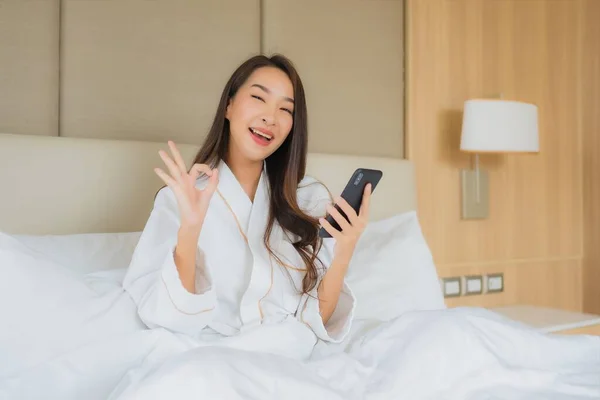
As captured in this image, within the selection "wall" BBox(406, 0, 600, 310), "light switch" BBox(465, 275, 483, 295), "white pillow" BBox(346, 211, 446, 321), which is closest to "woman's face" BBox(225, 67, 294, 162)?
"white pillow" BBox(346, 211, 446, 321)

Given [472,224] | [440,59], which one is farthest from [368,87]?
[472,224]

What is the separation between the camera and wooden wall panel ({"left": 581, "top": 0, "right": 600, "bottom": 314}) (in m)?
2.96

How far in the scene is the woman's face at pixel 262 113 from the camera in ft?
5.04

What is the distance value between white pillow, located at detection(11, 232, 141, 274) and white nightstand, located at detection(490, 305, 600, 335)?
144 cm

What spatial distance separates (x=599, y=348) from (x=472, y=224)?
1.28 meters

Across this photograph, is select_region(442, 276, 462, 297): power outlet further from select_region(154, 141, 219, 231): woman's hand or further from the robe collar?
select_region(154, 141, 219, 231): woman's hand

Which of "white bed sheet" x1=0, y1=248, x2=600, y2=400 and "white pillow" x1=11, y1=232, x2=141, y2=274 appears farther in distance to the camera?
"white pillow" x1=11, y1=232, x2=141, y2=274

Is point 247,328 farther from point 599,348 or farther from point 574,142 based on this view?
point 574,142

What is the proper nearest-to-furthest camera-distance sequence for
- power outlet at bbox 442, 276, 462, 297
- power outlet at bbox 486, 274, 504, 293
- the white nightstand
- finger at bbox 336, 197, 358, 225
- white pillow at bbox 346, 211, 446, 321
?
finger at bbox 336, 197, 358, 225, white pillow at bbox 346, 211, 446, 321, the white nightstand, power outlet at bbox 442, 276, 462, 297, power outlet at bbox 486, 274, 504, 293

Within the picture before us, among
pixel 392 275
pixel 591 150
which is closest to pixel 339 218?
pixel 392 275

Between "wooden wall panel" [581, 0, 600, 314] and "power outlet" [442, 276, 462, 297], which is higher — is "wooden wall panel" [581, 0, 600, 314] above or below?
above

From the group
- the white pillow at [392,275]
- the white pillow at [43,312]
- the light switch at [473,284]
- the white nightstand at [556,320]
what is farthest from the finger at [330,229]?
the light switch at [473,284]

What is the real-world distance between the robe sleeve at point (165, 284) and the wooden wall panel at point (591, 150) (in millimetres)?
2376

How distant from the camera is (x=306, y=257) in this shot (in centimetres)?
156
